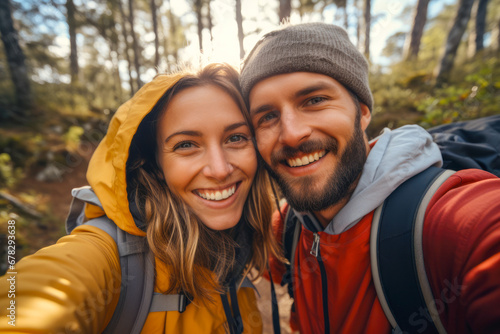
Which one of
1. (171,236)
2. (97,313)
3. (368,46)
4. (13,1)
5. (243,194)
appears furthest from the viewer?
(368,46)

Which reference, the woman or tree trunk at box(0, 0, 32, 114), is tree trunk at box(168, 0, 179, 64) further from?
the woman

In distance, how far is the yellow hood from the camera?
1526 millimetres

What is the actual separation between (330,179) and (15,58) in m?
12.4

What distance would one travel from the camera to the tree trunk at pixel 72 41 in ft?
29.6

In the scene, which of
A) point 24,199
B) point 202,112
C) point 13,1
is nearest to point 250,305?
point 202,112

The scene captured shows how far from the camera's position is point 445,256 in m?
1.04

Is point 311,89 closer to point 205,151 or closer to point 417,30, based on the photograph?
point 205,151

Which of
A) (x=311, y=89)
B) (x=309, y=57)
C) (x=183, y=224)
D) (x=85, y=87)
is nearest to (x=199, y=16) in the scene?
(x=85, y=87)

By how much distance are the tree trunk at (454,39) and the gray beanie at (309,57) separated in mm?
6954

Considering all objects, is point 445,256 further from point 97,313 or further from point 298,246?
point 97,313

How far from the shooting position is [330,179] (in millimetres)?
1650

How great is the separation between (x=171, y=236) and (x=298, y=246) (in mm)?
1129

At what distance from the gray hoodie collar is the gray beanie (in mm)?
564

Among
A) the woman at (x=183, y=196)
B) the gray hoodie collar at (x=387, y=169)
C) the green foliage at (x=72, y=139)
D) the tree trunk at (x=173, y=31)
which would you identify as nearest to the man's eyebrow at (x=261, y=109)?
the woman at (x=183, y=196)
